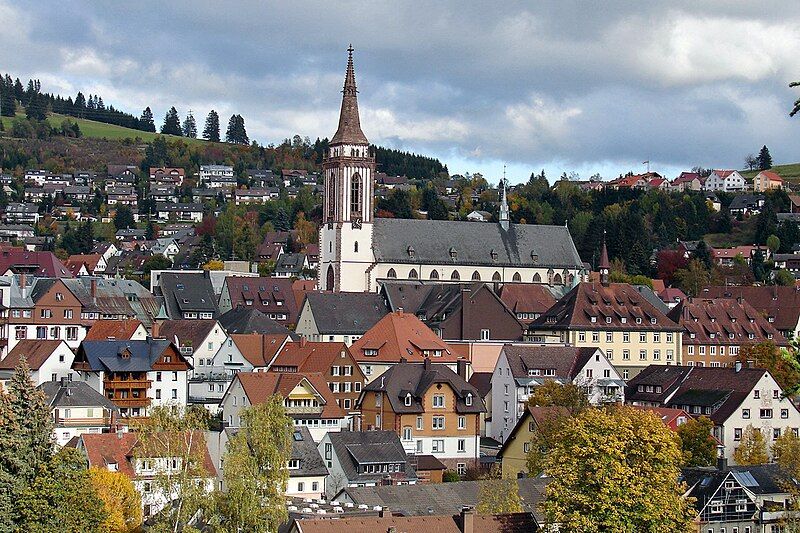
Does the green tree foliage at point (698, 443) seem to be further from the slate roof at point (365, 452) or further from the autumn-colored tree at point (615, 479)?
the autumn-colored tree at point (615, 479)

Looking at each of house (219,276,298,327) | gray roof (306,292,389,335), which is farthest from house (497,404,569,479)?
house (219,276,298,327)

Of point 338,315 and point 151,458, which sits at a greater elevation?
point 338,315

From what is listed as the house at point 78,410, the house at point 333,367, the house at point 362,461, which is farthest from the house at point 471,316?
the house at point 362,461

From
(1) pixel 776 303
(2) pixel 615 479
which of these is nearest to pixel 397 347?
(2) pixel 615 479

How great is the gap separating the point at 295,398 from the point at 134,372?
12.1 meters

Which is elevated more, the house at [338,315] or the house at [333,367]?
the house at [338,315]

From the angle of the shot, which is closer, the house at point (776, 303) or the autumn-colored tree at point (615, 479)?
the autumn-colored tree at point (615, 479)

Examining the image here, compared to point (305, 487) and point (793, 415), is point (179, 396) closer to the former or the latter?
point (305, 487)

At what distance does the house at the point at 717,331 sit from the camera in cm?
10819

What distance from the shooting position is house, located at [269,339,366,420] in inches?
3494

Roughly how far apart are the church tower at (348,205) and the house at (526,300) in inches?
563

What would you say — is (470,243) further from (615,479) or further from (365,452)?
(615,479)

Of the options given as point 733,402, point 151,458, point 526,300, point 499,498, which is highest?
point 526,300

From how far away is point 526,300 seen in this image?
115 meters
